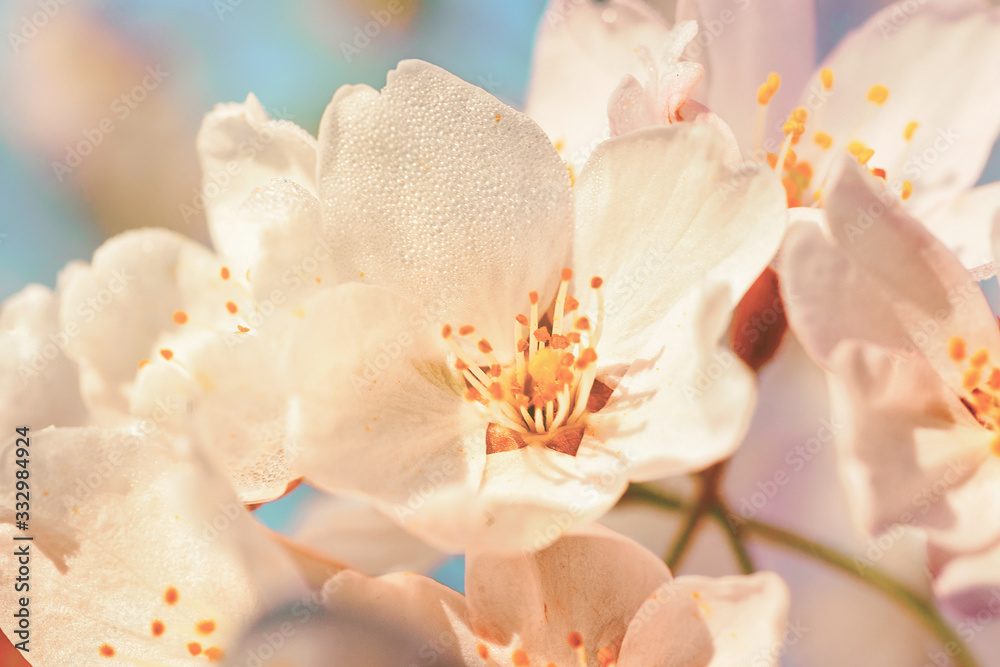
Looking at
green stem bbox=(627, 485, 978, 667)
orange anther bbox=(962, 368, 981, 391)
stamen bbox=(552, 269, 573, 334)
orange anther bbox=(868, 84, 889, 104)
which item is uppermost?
orange anther bbox=(868, 84, 889, 104)

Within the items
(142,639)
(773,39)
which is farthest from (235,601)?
(773,39)

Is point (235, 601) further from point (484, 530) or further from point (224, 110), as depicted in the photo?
point (224, 110)

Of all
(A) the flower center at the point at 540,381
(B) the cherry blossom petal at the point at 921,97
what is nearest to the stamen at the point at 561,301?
(A) the flower center at the point at 540,381

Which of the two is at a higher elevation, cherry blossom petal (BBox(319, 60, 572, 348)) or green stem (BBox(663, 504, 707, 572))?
cherry blossom petal (BBox(319, 60, 572, 348))

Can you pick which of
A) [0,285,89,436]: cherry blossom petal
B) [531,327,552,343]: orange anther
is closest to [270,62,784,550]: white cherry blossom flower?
[531,327,552,343]: orange anther

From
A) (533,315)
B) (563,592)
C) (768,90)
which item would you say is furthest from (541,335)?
(768,90)

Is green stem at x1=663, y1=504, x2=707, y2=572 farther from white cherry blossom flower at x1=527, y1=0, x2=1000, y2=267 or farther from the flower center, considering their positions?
white cherry blossom flower at x1=527, y1=0, x2=1000, y2=267
